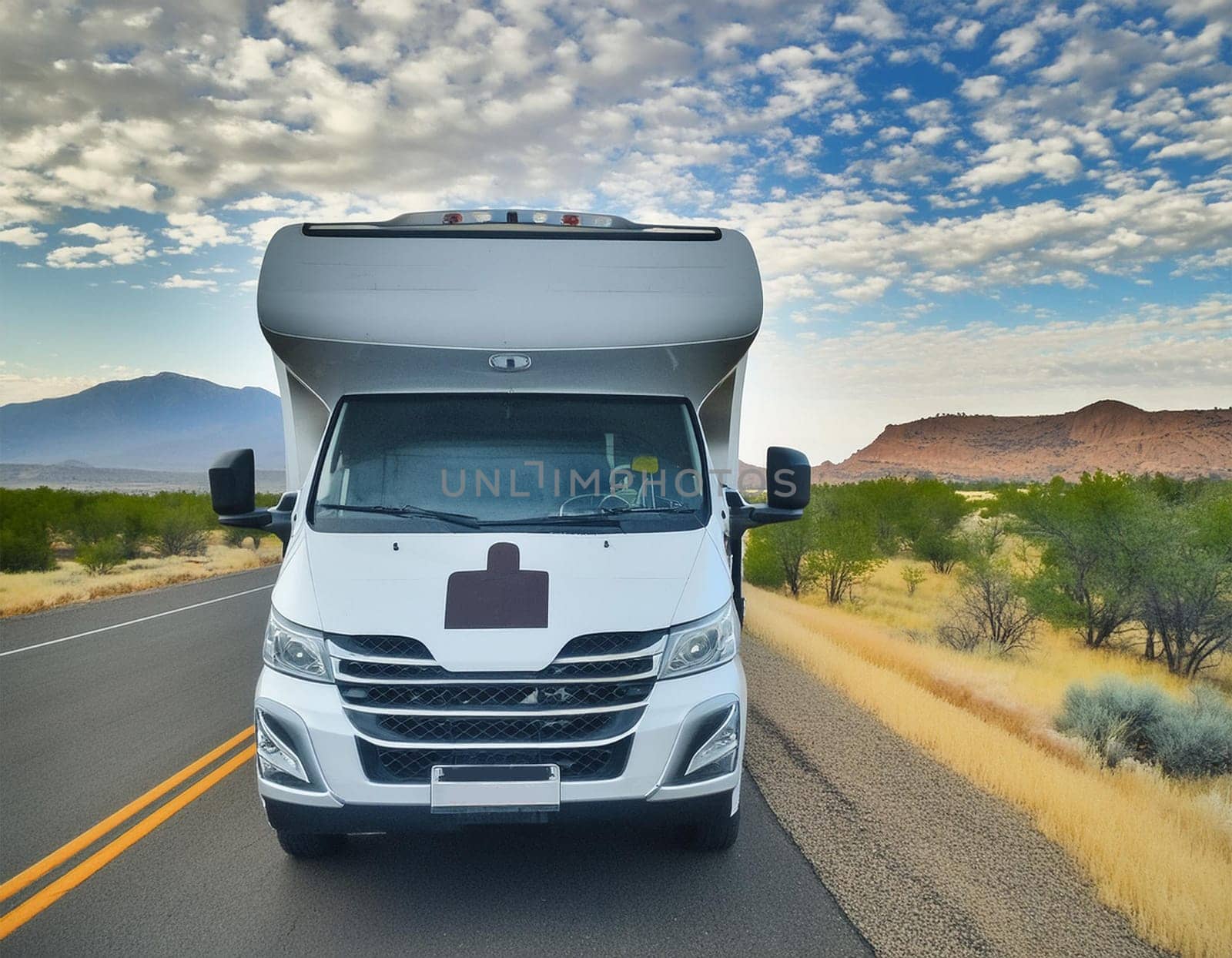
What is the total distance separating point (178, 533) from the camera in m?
34.0

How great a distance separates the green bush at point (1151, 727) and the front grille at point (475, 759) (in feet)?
20.5

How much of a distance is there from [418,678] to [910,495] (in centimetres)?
3150

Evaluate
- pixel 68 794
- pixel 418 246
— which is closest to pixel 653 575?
pixel 418 246

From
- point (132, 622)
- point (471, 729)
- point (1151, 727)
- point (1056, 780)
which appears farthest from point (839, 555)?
point (471, 729)

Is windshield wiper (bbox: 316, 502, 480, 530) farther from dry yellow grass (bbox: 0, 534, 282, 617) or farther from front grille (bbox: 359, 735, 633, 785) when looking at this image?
dry yellow grass (bbox: 0, 534, 282, 617)

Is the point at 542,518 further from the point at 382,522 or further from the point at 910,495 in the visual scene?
the point at 910,495

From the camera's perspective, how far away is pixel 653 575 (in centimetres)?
423

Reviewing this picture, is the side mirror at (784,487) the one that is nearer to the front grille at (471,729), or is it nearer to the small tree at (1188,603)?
the front grille at (471,729)

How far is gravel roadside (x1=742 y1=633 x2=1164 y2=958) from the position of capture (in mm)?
3787

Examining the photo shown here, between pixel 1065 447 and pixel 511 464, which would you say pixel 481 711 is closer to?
pixel 511 464

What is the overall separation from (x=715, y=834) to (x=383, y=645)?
5.82 feet

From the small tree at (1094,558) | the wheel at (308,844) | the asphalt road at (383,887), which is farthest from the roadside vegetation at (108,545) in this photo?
the small tree at (1094,558)

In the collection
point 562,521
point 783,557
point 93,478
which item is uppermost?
point 93,478

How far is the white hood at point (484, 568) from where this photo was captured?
154 inches
